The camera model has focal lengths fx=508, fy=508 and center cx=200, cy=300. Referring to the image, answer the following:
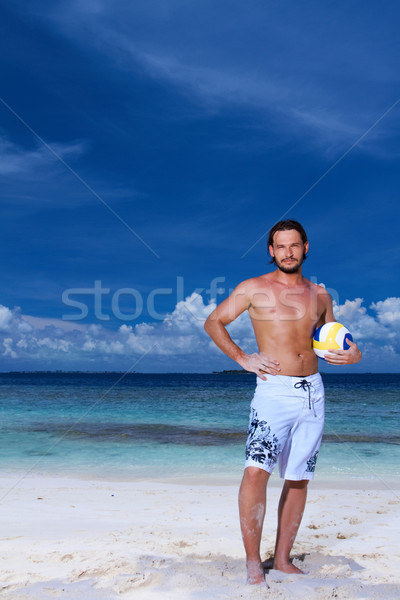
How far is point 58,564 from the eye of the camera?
3.99m

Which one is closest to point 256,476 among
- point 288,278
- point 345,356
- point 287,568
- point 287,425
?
point 287,425

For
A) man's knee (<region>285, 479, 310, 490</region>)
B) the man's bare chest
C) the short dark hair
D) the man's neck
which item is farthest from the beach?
the short dark hair

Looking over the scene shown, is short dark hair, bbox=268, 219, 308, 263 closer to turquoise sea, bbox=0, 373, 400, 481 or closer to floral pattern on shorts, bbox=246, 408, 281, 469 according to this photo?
floral pattern on shorts, bbox=246, 408, 281, 469

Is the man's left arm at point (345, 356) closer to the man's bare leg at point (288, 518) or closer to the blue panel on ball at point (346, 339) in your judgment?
the blue panel on ball at point (346, 339)

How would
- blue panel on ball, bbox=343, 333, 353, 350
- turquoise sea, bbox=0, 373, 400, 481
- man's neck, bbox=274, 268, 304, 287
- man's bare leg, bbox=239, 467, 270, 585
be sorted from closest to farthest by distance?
man's bare leg, bbox=239, 467, 270, 585, blue panel on ball, bbox=343, 333, 353, 350, man's neck, bbox=274, 268, 304, 287, turquoise sea, bbox=0, 373, 400, 481

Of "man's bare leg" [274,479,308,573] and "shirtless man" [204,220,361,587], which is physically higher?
"shirtless man" [204,220,361,587]

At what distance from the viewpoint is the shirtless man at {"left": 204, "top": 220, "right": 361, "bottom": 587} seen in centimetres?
344

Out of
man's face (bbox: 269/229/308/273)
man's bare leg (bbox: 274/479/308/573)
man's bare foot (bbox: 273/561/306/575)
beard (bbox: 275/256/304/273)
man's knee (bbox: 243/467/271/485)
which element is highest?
man's face (bbox: 269/229/308/273)

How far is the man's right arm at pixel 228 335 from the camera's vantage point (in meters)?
3.55

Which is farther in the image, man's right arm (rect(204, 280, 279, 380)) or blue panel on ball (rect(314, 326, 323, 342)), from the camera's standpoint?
blue panel on ball (rect(314, 326, 323, 342))

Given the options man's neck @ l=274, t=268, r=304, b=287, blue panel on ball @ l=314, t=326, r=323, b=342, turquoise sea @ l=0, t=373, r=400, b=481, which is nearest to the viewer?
blue panel on ball @ l=314, t=326, r=323, b=342

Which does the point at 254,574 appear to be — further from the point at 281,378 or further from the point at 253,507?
the point at 281,378

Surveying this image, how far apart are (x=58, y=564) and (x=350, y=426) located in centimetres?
1483

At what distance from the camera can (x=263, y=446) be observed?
3.42m
